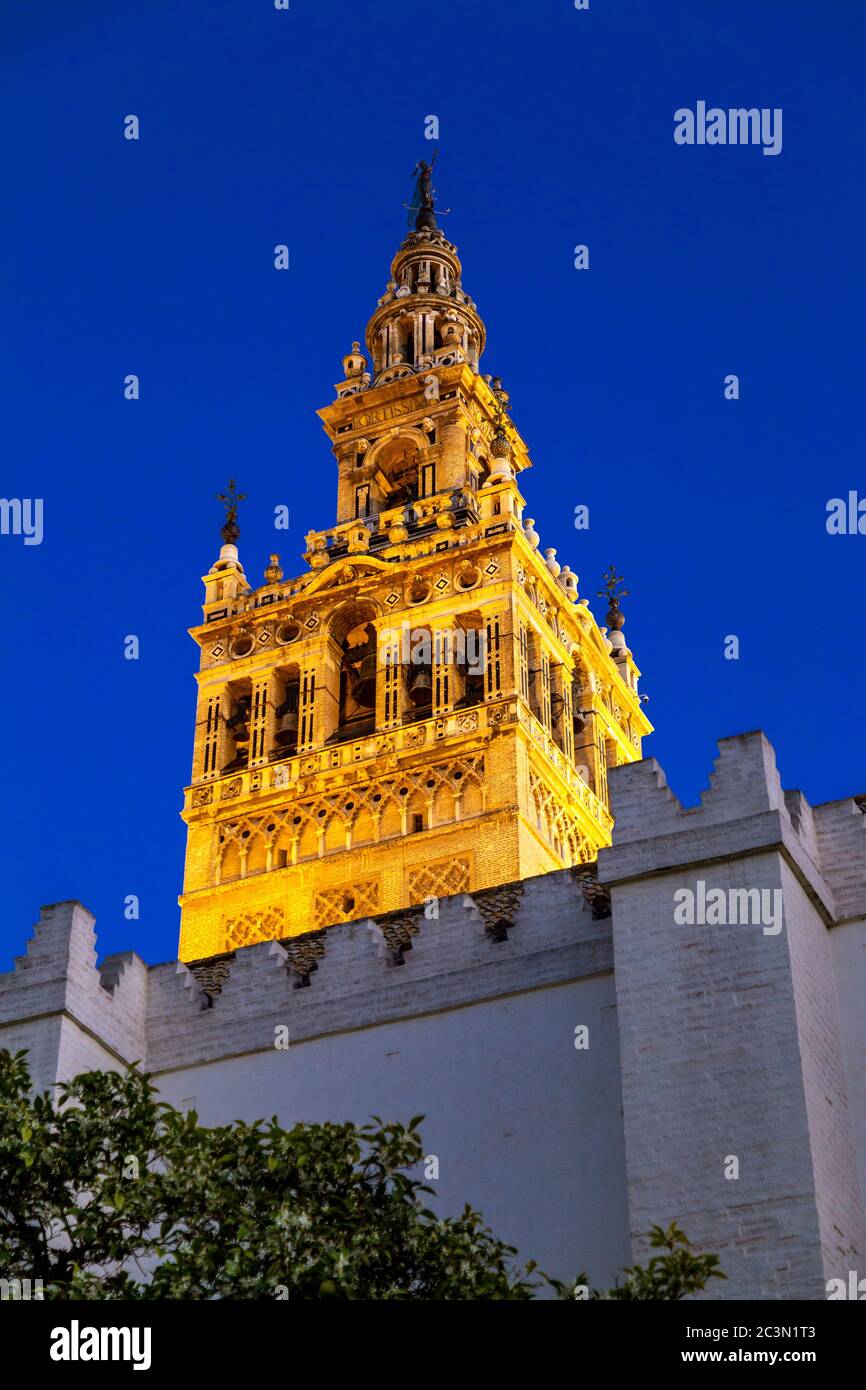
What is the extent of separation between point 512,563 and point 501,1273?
34392 mm

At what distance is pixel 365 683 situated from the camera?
167ft

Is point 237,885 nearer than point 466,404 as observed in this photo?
Yes

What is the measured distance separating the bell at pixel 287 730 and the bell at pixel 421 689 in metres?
3.13

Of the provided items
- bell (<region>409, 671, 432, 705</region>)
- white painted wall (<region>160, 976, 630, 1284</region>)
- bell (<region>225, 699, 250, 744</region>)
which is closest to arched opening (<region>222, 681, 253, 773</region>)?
bell (<region>225, 699, 250, 744</region>)

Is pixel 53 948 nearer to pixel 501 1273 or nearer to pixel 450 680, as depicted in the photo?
pixel 501 1273

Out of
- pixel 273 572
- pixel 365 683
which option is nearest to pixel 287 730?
pixel 365 683

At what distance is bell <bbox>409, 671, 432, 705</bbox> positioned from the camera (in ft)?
161

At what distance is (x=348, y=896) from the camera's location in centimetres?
4612

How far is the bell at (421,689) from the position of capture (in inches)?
1933

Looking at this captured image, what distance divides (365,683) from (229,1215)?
3475 cm

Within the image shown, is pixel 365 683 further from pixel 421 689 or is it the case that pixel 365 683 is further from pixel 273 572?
pixel 273 572
